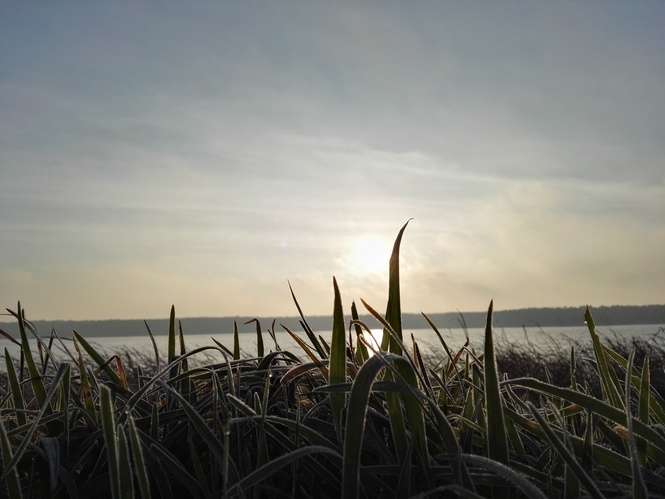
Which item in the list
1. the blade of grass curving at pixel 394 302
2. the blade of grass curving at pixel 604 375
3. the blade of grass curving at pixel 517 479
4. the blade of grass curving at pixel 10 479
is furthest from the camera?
the blade of grass curving at pixel 604 375

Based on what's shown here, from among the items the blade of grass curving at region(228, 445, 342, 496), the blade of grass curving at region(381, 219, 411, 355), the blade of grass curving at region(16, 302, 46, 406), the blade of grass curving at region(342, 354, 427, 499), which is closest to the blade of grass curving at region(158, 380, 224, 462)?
the blade of grass curving at region(228, 445, 342, 496)

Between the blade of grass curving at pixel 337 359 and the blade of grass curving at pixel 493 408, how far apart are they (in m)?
0.23

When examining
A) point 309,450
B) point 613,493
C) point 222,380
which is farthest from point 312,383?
point 613,493

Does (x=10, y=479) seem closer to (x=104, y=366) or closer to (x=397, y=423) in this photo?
(x=104, y=366)

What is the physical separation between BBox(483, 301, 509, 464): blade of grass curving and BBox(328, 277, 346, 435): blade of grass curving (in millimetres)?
230

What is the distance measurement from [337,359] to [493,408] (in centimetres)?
26

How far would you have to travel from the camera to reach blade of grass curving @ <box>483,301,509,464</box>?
92cm

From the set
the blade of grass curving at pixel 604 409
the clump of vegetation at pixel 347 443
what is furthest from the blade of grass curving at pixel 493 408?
the blade of grass curving at pixel 604 409

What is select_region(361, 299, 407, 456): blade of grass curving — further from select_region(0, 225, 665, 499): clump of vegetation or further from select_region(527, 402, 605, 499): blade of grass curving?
select_region(527, 402, 605, 499): blade of grass curving

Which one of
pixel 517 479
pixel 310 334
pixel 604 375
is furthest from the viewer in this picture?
pixel 310 334

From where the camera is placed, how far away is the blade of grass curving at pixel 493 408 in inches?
36.3

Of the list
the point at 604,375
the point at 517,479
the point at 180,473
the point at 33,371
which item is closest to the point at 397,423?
the point at 517,479

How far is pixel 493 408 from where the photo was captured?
938 millimetres

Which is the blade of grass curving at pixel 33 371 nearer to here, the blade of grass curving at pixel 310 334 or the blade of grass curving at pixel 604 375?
the blade of grass curving at pixel 310 334
